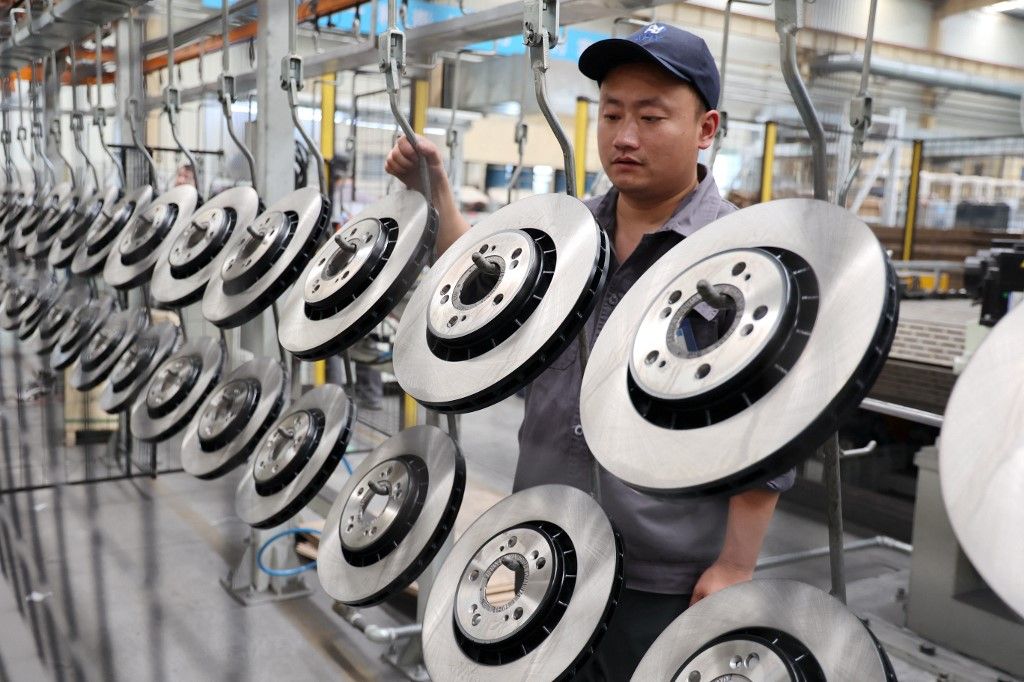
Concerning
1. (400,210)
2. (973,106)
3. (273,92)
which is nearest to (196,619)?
(273,92)

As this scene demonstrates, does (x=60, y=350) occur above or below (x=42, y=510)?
above

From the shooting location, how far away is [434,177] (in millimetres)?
1491

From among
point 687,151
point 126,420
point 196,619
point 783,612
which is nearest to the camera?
point 783,612

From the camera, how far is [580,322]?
1018 millimetres

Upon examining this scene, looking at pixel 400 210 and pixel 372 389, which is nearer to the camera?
pixel 400 210

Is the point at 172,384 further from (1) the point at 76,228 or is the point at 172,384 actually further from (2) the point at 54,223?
(2) the point at 54,223

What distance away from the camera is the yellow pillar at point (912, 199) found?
5.68 m

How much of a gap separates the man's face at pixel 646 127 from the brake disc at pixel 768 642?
0.50 metres

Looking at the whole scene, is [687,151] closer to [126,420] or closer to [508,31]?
[508,31]

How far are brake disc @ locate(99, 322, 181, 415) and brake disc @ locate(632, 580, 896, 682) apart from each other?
73.0 inches

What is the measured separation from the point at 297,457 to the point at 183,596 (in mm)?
1753

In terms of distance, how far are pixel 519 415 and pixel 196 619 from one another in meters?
3.88

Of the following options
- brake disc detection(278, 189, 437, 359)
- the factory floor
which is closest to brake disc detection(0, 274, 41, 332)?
the factory floor

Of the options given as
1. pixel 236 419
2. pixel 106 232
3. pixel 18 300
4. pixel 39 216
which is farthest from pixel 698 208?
pixel 18 300
